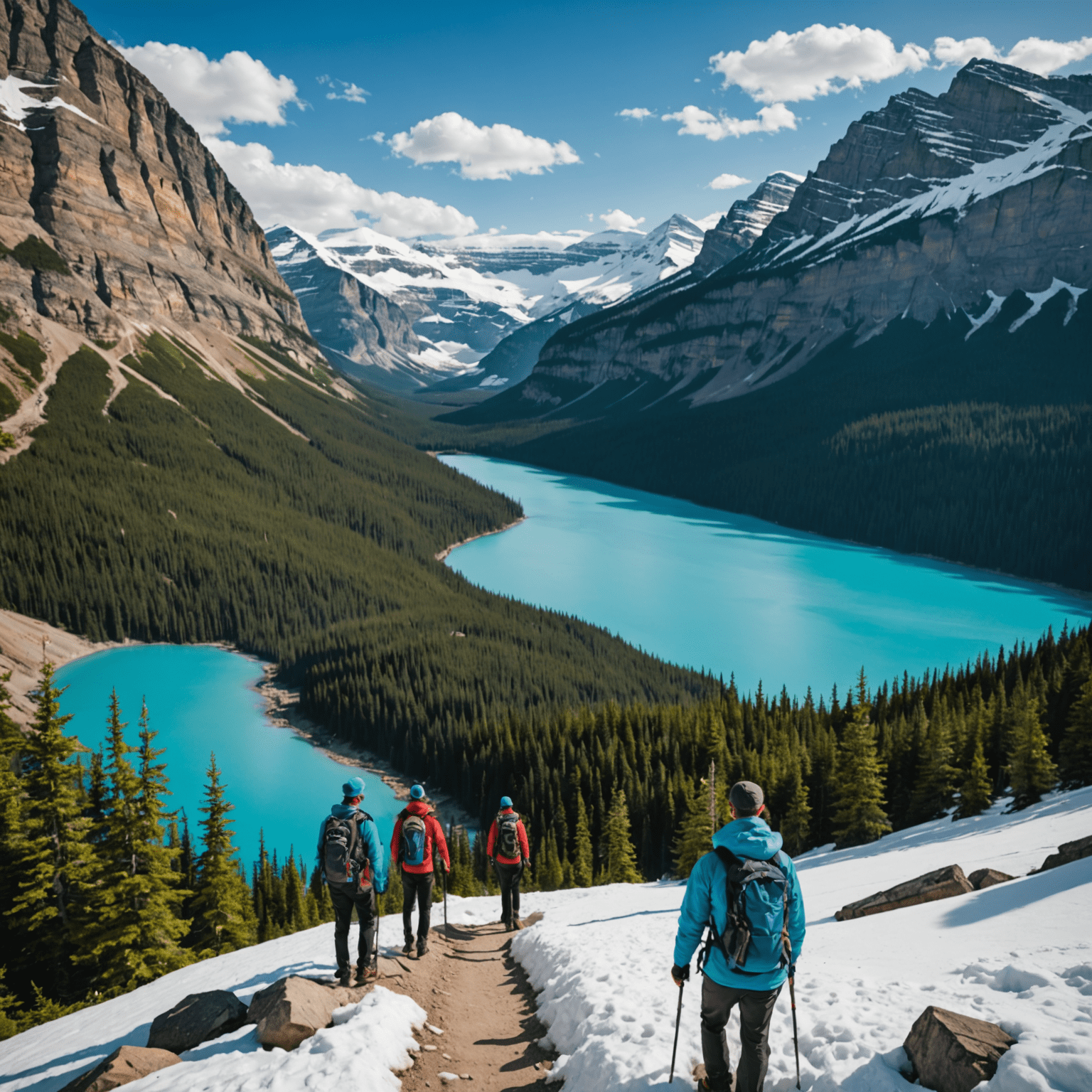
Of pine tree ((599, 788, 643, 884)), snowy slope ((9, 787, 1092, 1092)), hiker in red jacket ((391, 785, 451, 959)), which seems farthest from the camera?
pine tree ((599, 788, 643, 884))

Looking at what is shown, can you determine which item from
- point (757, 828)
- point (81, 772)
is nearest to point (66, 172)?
point (81, 772)

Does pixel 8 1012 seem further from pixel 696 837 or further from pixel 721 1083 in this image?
pixel 721 1083

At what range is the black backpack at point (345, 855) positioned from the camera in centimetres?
1196

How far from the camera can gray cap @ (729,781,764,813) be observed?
7.37 m

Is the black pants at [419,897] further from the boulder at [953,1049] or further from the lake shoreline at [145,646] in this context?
the lake shoreline at [145,646]

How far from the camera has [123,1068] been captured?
10555 millimetres

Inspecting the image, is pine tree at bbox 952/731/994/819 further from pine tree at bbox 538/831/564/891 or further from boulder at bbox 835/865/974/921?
pine tree at bbox 538/831/564/891

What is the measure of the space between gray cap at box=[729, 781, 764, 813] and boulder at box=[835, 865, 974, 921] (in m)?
11.8

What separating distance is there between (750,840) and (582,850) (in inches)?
1508

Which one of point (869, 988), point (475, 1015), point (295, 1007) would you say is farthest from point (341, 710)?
point (869, 988)

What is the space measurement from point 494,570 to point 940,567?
80.2 metres

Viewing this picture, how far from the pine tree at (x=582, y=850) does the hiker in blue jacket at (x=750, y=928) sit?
102ft

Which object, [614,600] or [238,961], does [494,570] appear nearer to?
[614,600]

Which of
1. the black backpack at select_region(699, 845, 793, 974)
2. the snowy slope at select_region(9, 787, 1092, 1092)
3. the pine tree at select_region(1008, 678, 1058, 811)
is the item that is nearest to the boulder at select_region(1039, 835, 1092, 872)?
the snowy slope at select_region(9, 787, 1092, 1092)
